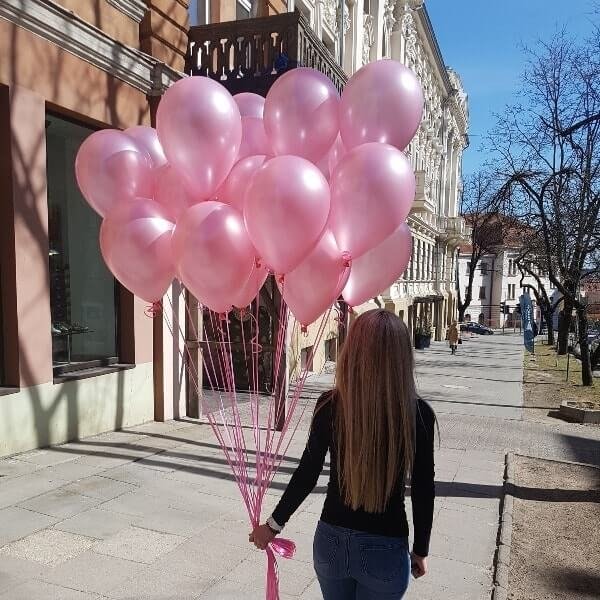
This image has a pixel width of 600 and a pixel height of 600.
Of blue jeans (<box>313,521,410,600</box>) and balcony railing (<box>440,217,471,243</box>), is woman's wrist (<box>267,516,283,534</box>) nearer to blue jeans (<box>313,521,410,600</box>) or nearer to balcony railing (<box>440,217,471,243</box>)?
blue jeans (<box>313,521,410,600</box>)

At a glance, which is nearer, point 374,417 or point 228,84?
point 374,417

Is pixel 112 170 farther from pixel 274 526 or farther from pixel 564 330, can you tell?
pixel 564 330

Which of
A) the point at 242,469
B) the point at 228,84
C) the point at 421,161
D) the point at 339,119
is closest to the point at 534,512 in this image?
the point at 242,469

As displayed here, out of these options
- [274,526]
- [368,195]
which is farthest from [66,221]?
[274,526]

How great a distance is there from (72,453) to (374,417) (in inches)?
193

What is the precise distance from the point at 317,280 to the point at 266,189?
0.59 metres

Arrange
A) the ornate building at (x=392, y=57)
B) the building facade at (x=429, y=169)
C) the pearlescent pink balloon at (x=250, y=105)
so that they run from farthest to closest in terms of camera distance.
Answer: the building facade at (x=429, y=169) < the ornate building at (x=392, y=57) < the pearlescent pink balloon at (x=250, y=105)

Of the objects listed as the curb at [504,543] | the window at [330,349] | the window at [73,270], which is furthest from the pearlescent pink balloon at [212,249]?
the window at [330,349]

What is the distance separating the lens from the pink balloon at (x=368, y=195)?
2602mm

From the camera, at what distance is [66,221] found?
270 inches

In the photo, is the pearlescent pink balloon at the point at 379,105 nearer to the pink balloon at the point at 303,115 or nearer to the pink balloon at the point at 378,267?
the pink balloon at the point at 303,115

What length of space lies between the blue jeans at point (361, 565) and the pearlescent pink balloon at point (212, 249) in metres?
1.31

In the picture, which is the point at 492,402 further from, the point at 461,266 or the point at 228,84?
the point at 461,266

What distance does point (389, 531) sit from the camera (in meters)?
2.02
